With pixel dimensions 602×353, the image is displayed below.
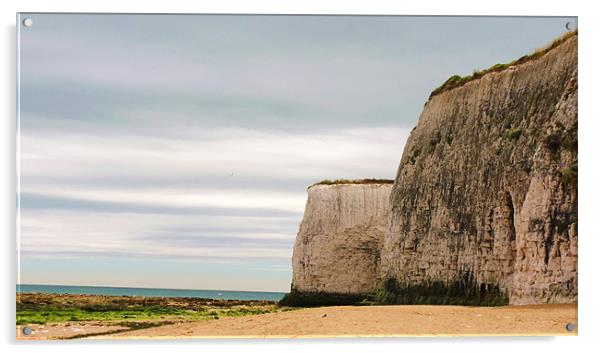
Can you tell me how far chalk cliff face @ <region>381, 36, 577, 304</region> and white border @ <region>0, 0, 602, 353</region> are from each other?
0.52 meters

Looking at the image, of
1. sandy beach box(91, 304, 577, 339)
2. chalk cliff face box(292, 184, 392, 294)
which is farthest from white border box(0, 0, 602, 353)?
chalk cliff face box(292, 184, 392, 294)

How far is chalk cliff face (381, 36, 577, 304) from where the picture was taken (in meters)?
14.6

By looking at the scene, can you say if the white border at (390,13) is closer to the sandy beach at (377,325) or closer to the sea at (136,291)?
the sandy beach at (377,325)

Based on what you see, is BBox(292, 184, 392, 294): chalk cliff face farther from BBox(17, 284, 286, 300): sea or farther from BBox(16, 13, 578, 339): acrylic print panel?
BBox(17, 284, 286, 300): sea

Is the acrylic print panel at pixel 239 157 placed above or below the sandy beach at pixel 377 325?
above

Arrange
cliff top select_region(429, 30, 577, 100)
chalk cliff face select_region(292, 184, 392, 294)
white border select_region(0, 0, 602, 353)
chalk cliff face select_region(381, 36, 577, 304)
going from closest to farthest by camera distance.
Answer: white border select_region(0, 0, 602, 353) → cliff top select_region(429, 30, 577, 100) → chalk cliff face select_region(381, 36, 577, 304) → chalk cliff face select_region(292, 184, 392, 294)

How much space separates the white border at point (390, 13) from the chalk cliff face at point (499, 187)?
52 centimetres

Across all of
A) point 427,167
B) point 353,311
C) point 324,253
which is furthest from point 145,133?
point 324,253

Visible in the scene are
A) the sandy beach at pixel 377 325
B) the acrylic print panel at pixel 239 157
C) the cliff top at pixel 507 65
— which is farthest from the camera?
the cliff top at pixel 507 65

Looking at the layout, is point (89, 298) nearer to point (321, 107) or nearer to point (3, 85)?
point (3, 85)

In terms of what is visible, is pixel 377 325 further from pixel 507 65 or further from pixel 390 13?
pixel 507 65

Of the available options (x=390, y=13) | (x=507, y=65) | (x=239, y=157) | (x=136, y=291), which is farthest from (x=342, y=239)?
(x=390, y=13)

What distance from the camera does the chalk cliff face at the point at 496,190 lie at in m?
14.6

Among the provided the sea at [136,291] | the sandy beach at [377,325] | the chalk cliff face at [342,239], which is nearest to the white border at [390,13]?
the sandy beach at [377,325]
